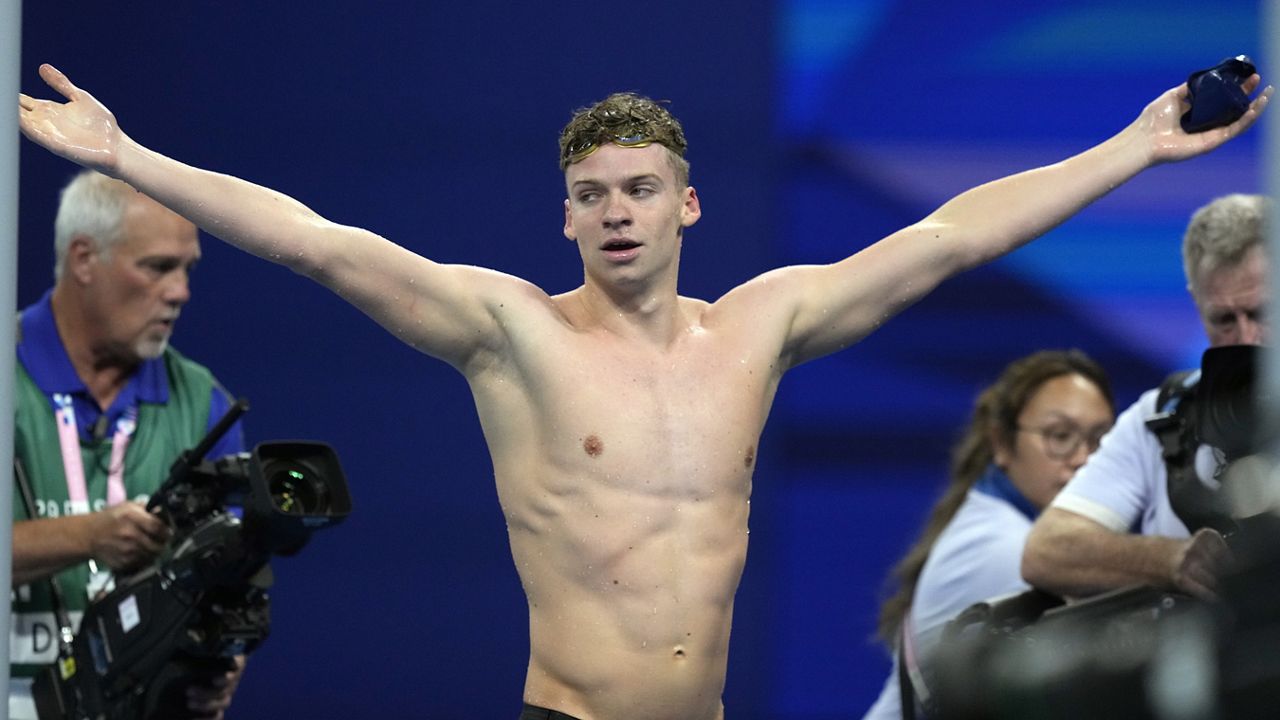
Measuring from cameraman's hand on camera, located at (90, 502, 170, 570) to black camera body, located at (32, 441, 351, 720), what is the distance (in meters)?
0.03

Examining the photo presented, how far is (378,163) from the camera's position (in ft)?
18.2

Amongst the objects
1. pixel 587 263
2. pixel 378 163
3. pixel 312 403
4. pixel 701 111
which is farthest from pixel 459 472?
pixel 587 263

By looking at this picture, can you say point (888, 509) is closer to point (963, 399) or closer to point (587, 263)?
point (963, 399)

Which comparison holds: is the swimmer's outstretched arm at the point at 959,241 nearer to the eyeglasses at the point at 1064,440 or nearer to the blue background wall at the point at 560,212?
the eyeglasses at the point at 1064,440

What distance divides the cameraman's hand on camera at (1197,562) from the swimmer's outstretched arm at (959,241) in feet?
2.08

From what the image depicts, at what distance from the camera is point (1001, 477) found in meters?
4.32

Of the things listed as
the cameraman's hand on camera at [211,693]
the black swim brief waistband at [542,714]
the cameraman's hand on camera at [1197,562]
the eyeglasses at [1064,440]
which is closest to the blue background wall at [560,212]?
the eyeglasses at [1064,440]

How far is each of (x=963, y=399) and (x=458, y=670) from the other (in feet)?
6.03

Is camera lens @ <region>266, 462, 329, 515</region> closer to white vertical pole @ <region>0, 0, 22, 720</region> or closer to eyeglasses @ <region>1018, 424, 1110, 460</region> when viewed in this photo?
white vertical pole @ <region>0, 0, 22, 720</region>

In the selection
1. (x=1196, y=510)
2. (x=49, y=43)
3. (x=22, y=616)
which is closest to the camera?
(x=1196, y=510)

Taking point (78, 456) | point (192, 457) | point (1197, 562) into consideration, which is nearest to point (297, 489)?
point (192, 457)

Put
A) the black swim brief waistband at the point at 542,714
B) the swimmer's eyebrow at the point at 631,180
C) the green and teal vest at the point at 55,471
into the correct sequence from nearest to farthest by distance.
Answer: the black swim brief waistband at the point at 542,714 → the swimmer's eyebrow at the point at 631,180 → the green and teal vest at the point at 55,471

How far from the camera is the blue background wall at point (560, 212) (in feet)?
18.1

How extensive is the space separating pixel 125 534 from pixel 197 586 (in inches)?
9.6
